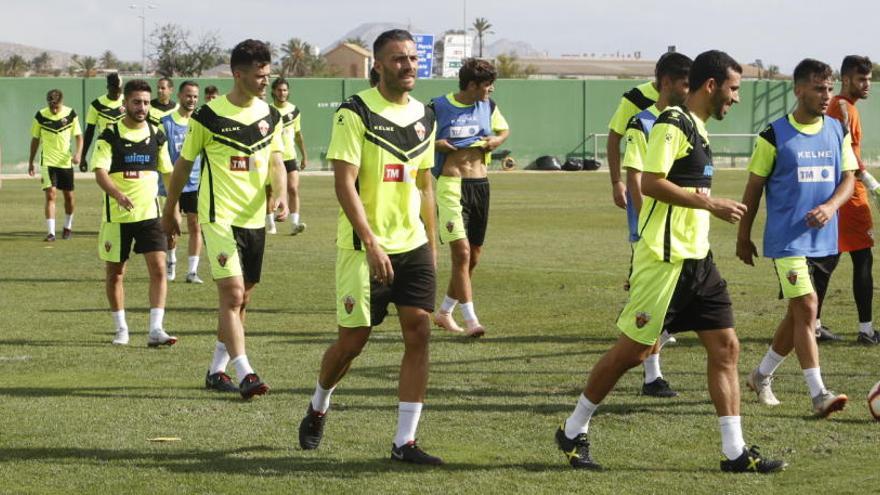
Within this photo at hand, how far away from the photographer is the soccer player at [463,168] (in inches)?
483

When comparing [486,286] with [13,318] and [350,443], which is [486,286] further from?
[350,443]

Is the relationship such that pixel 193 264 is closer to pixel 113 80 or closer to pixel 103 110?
pixel 113 80

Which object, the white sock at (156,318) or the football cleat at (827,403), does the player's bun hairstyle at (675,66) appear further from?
the white sock at (156,318)

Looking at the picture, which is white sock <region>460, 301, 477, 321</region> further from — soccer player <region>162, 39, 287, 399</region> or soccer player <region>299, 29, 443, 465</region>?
soccer player <region>299, 29, 443, 465</region>

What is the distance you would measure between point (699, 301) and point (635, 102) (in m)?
3.37

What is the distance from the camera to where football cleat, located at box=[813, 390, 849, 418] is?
8.27m

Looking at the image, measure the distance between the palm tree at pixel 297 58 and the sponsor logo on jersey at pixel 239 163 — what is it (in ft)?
294

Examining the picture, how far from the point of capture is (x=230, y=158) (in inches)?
372

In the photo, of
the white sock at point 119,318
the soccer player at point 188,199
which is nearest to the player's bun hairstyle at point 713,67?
the white sock at point 119,318

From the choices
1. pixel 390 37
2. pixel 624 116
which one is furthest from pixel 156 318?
pixel 390 37

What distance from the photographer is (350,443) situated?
7754 millimetres

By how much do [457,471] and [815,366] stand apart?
2682mm

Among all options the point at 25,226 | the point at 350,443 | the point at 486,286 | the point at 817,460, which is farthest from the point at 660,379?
the point at 25,226

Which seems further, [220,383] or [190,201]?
[190,201]
